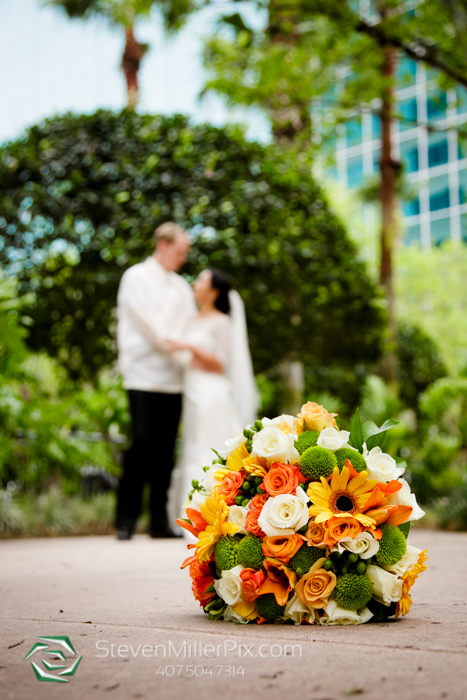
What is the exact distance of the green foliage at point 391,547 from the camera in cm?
234

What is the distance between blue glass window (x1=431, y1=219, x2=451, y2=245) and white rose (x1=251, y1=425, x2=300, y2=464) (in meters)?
44.4

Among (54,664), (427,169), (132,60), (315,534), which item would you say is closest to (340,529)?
(315,534)

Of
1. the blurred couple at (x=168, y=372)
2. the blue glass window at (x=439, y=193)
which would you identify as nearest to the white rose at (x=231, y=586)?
the blurred couple at (x=168, y=372)

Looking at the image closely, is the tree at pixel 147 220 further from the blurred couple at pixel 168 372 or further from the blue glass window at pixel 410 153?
the blue glass window at pixel 410 153

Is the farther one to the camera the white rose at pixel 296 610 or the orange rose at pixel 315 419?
the orange rose at pixel 315 419

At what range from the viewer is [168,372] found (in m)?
6.25

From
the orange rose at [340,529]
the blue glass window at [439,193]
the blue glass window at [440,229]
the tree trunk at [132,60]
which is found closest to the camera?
the orange rose at [340,529]

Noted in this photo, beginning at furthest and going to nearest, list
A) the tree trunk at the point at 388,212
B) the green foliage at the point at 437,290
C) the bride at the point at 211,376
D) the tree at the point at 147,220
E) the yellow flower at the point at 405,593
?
1. the green foliage at the point at 437,290
2. the tree trunk at the point at 388,212
3. the tree at the point at 147,220
4. the bride at the point at 211,376
5. the yellow flower at the point at 405,593

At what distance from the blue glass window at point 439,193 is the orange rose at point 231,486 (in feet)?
151

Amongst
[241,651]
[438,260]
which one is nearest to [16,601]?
[241,651]

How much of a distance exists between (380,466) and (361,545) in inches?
11.4

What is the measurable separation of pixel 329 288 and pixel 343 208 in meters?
24.3

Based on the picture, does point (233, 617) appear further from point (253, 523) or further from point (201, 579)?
point (253, 523)

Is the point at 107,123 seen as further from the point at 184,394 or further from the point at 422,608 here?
the point at 422,608
